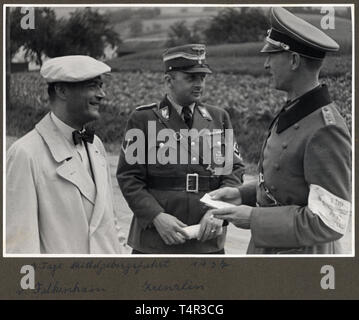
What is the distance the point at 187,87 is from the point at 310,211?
1095mm

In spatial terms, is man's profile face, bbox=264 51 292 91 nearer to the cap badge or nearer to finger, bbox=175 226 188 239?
the cap badge

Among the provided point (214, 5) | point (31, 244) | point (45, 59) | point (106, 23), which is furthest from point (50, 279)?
point (214, 5)

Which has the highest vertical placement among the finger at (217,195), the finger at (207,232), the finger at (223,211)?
the finger at (217,195)

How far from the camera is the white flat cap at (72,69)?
10.5ft

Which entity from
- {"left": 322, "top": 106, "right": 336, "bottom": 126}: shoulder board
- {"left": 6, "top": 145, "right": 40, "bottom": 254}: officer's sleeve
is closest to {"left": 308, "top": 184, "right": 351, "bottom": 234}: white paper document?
{"left": 322, "top": 106, "right": 336, "bottom": 126}: shoulder board

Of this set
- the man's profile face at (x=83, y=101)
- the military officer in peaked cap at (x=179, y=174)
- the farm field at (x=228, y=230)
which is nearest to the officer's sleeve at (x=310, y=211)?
the farm field at (x=228, y=230)

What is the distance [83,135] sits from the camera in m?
3.21

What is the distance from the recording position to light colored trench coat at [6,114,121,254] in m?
3.15

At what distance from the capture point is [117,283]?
358cm

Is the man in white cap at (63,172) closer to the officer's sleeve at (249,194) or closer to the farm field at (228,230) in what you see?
the farm field at (228,230)

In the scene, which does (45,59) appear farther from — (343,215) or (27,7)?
(343,215)

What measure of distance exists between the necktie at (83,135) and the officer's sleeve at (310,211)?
3.33 feet

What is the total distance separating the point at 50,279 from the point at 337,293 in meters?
1.78

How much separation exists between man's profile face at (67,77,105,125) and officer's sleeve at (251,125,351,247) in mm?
1068
